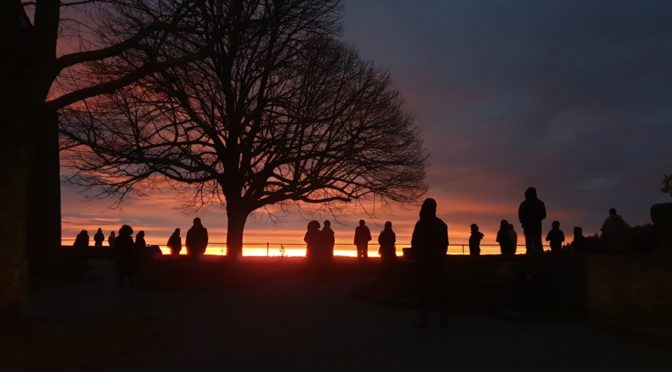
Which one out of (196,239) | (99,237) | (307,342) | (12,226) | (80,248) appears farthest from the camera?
(99,237)

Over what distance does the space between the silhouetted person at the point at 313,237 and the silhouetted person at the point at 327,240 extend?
12cm

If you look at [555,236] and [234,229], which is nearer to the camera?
[555,236]

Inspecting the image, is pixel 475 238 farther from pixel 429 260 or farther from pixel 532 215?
pixel 429 260

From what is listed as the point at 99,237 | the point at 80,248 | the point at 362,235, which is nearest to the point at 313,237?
the point at 362,235

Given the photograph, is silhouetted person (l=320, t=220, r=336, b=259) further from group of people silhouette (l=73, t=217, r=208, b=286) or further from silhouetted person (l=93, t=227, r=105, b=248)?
→ silhouetted person (l=93, t=227, r=105, b=248)

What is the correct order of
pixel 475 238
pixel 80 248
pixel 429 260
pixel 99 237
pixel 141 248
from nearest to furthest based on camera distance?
pixel 429 260, pixel 141 248, pixel 475 238, pixel 80 248, pixel 99 237

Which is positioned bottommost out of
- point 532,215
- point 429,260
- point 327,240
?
point 429,260

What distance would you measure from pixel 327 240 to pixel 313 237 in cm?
52

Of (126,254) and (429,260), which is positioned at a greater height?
(126,254)

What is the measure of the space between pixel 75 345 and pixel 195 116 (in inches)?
751

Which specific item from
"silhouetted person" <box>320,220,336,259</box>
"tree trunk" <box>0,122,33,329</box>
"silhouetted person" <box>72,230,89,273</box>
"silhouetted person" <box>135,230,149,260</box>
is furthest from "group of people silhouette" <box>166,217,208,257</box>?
"tree trunk" <box>0,122,33,329</box>

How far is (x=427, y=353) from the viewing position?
29.2 feet

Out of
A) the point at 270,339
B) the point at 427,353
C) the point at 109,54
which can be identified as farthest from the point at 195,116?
the point at 427,353

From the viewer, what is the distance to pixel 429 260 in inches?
453
